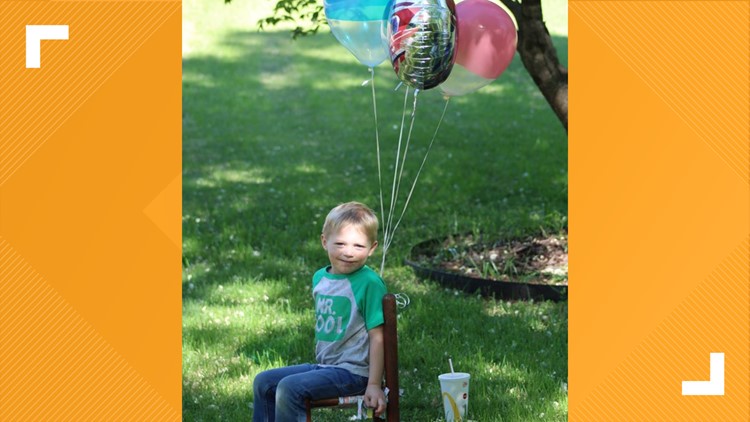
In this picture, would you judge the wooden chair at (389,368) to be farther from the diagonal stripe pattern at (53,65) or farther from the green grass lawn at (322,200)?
the diagonal stripe pattern at (53,65)

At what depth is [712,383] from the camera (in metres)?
4.11

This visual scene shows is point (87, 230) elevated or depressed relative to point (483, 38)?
depressed

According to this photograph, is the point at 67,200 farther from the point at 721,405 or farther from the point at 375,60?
the point at 721,405

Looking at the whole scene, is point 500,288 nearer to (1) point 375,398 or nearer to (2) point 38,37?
(1) point 375,398

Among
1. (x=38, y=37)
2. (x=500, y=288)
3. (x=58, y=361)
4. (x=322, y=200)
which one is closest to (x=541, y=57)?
(x=500, y=288)

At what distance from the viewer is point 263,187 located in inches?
351

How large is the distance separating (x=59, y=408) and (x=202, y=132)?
7.30 meters

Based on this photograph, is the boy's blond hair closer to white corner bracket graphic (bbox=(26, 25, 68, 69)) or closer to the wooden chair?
the wooden chair

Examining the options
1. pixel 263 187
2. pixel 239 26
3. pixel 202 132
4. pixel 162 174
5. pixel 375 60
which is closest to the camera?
pixel 162 174

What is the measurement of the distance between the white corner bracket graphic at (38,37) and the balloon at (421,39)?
1.29 metres

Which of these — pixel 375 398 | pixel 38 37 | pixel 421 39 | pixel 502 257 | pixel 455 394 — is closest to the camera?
pixel 375 398

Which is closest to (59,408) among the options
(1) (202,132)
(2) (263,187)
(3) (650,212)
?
(3) (650,212)

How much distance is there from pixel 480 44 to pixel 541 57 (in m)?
1.91

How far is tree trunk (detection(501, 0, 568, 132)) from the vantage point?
6238 millimetres
